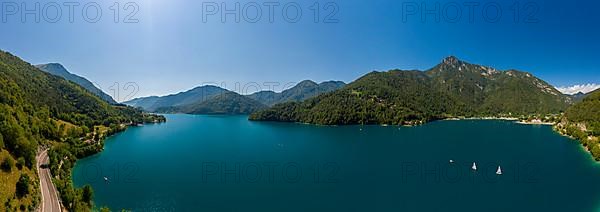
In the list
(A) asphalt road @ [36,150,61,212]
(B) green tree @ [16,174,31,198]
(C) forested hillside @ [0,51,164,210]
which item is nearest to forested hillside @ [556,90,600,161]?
(A) asphalt road @ [36,150,61,212]

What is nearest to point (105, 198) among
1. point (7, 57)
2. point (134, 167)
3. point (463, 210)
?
point (134, 167)

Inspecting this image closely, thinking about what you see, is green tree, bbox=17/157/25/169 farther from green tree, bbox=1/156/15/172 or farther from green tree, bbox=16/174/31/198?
green tree, bbox=16/174/31/198

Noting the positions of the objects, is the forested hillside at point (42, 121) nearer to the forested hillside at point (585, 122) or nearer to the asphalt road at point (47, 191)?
the asphalt road at point (47, 191)

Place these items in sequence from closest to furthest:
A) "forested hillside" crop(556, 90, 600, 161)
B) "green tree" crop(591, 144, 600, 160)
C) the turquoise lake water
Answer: the turquoise lake water
"green tree" crop(591, 144, 600, 160)
"forested hillside" crop(556, 90, 600, 161)

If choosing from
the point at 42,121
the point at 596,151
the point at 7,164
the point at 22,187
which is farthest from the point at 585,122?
the point at 42,121

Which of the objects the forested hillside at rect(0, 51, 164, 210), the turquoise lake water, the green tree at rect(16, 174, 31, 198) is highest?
the forested hillside at rect(0, 51, 164, 210)

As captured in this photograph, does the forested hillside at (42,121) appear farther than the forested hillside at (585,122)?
No

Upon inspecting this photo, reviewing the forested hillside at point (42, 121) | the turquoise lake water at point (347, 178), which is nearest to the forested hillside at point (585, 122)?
the turquoise lake water at point (347, 178)
